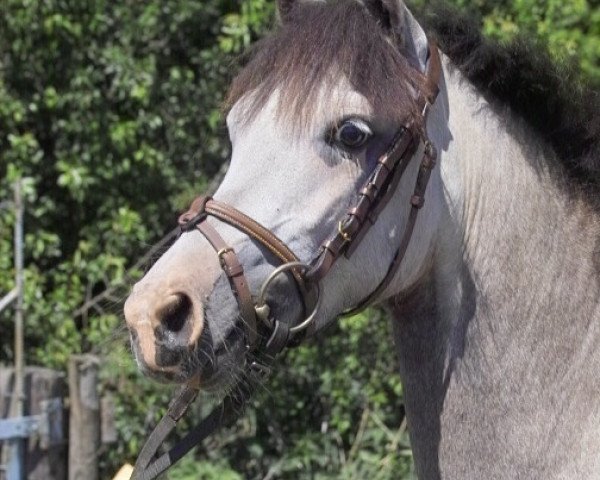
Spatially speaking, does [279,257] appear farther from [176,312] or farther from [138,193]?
[138,193]

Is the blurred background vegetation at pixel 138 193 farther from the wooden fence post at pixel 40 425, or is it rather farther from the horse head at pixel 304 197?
the horse head at pixel 304 197

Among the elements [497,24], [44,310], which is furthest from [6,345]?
[497,24]

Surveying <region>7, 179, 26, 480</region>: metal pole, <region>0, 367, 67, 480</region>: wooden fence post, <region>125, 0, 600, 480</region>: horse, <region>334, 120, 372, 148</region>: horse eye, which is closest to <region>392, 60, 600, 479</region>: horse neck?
<region>125, 0, 600, 480</region>: horse

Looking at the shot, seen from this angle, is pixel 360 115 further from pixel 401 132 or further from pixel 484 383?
pixel 484 383

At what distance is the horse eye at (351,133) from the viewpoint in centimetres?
220

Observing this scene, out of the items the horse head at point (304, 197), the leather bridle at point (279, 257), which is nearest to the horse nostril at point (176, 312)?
the horse head at point (304, 197)

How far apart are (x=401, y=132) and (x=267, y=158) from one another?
11.7 inches

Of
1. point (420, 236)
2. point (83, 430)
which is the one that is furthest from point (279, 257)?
point (83, 430)

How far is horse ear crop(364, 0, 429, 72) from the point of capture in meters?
2.25

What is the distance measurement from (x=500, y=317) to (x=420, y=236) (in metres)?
0.25

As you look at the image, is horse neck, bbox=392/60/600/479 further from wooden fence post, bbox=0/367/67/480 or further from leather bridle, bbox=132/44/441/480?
wooden fence post, bbox=0/367/67/480

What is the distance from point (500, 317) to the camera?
2.31 m

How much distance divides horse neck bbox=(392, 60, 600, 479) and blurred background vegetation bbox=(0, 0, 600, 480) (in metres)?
2.49

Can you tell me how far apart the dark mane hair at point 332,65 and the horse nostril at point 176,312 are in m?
0.46
